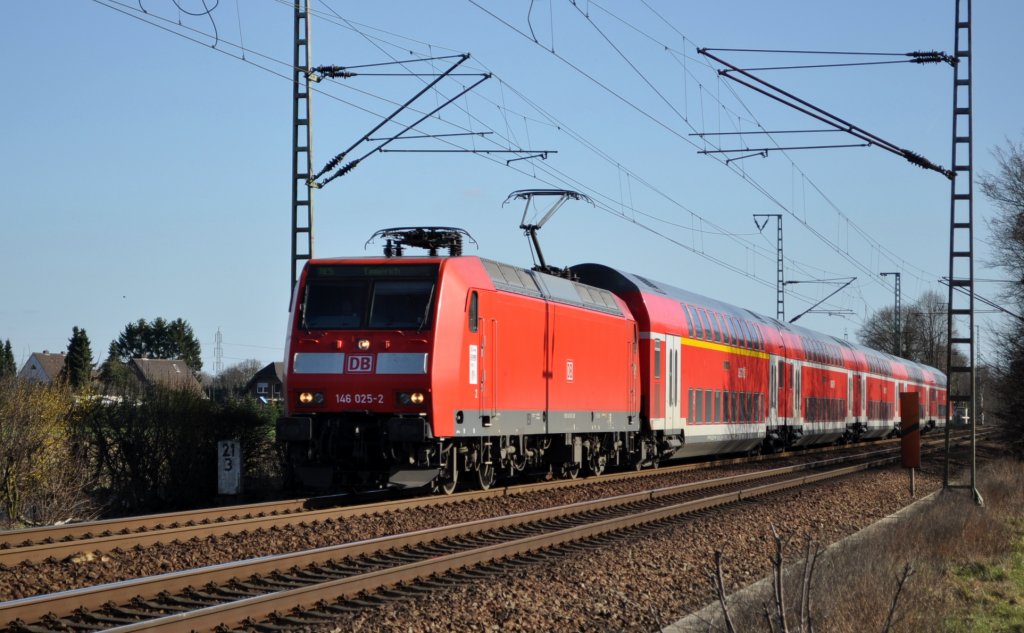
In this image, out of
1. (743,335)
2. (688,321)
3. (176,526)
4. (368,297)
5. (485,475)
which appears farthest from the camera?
(743,335)

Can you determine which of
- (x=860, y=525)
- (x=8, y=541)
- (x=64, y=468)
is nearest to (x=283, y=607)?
(x=8, y=541)

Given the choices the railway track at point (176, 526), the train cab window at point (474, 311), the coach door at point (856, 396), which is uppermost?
the train cab window at point (474, 311)

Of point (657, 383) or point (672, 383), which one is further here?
point (672, 383)

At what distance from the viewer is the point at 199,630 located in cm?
803

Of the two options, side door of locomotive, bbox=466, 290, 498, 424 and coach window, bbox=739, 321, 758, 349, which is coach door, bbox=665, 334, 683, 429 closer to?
coach window, bbox=739, 321, 758, 349

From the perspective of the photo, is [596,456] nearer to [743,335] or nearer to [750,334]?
[743,335]

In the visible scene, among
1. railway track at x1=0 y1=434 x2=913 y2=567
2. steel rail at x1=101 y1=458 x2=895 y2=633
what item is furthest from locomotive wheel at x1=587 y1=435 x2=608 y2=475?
steel rail at x1=101 y1=458 x2=895 y2=633

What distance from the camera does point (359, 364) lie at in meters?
16.2

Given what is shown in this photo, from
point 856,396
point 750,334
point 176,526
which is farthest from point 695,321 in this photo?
point 856,396

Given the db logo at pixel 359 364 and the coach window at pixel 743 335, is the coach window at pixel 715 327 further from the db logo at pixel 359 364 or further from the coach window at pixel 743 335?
the db logo at pixel 359 364

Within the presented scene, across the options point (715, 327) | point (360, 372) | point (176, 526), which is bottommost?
point (176, 526)

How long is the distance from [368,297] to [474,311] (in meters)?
1.59

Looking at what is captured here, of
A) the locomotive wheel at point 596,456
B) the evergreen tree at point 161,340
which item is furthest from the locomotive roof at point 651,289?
the evergreen tree at point 161,340

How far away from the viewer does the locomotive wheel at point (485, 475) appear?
1828cm
